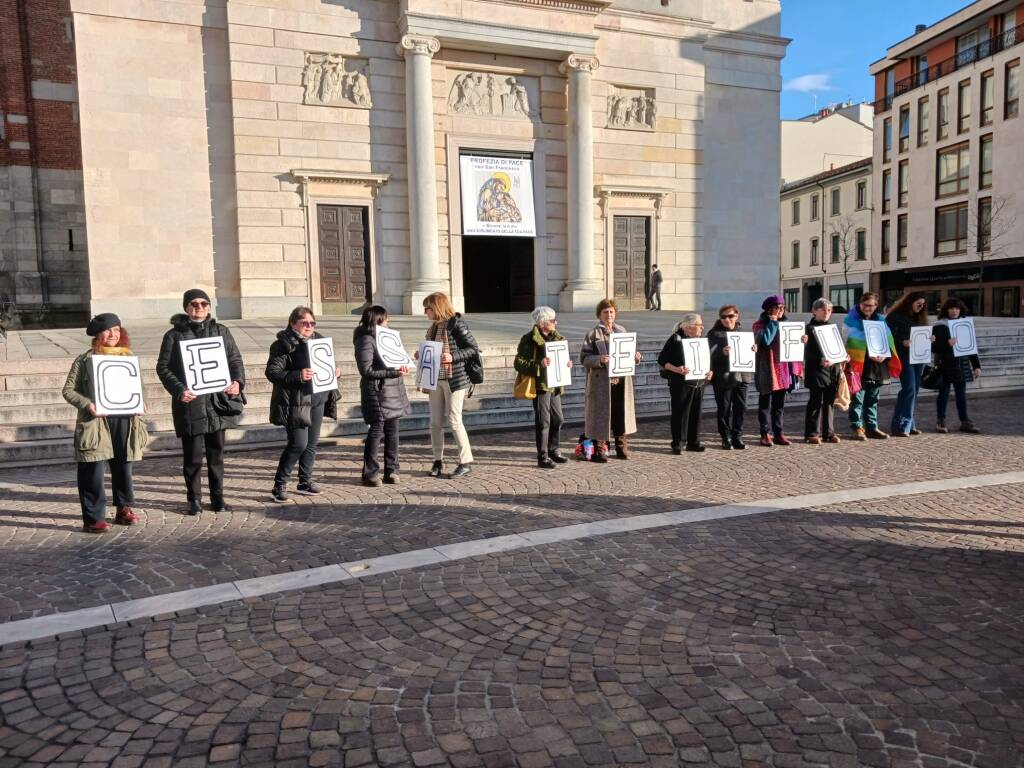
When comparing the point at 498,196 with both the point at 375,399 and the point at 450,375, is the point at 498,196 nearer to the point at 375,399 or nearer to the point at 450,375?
the point at 450,375

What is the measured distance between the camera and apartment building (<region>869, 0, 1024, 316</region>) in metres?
37.0

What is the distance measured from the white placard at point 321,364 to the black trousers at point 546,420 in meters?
2.34

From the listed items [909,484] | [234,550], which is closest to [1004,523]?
[909,484]

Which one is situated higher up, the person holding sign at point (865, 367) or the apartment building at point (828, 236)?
the apartment building at point (828, 236)

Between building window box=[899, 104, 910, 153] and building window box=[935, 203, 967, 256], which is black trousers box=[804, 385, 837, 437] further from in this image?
building window box=[899, 104, 910, 153]

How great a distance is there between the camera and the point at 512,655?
370 cm

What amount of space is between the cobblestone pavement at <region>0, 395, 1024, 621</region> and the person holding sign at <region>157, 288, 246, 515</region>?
0.97ft

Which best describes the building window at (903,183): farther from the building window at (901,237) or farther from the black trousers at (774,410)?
the black trousers at (774,410)

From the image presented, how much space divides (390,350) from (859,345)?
6.20 meters

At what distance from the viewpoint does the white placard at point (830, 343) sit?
30.7 ft

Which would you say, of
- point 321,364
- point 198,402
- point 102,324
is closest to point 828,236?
point 321,364

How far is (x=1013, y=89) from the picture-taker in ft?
121

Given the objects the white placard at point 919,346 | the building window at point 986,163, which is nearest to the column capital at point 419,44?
the white placard at point 919,346

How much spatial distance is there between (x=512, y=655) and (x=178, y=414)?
13.3ft
